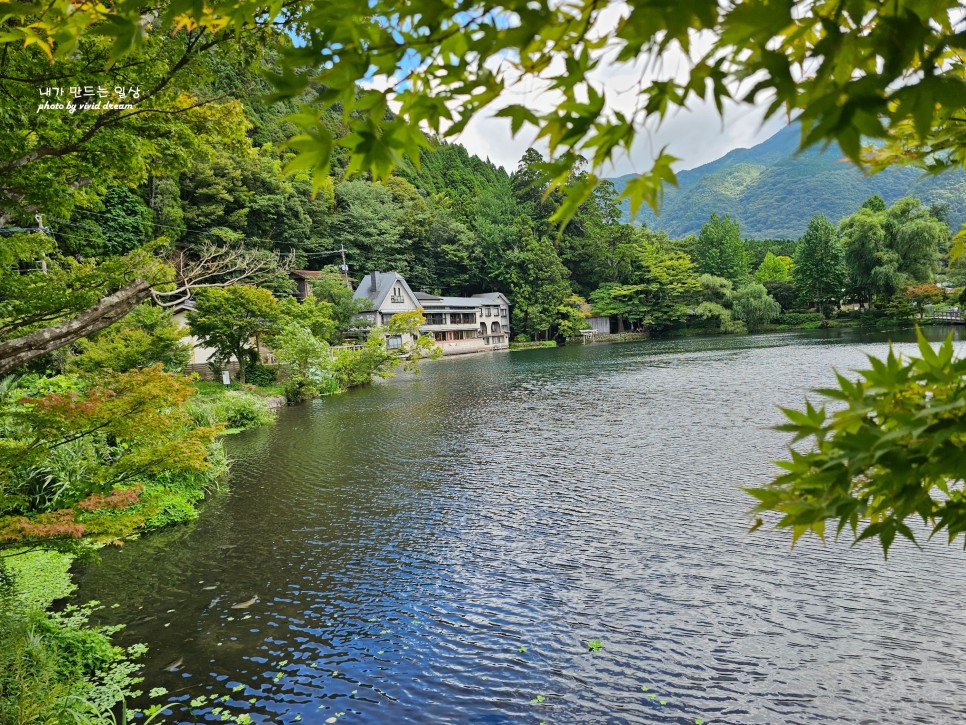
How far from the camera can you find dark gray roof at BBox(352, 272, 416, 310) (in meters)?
49.8

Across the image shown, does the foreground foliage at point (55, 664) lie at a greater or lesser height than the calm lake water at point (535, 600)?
greater

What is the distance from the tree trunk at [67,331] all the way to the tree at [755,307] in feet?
201

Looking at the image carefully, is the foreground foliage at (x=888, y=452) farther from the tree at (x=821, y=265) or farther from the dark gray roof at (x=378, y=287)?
the tree at (x=821, y=265)

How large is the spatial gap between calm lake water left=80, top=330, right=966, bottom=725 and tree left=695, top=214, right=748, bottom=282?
58.9 metres

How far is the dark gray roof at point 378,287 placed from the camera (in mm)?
49750

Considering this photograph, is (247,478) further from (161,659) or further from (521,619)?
(521,619)

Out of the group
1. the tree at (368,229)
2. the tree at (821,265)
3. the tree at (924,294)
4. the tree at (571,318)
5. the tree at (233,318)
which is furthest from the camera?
the tree at (571,318)

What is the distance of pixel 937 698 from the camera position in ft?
14.8

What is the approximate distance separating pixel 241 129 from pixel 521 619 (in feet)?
22.8

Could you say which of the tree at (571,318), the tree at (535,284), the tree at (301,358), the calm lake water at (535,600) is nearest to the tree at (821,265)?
the tree at (571,318)

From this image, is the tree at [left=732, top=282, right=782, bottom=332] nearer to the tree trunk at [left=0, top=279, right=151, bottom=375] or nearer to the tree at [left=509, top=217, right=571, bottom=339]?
the tree at [left=509, top=217, right=571, bottom=339]

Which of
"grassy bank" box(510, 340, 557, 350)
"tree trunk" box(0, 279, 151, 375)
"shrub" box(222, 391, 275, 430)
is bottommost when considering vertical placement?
"shrub" box(222, 391, 275, 430)

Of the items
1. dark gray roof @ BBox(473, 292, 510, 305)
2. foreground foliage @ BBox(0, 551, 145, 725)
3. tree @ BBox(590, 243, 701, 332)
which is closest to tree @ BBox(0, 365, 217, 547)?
foreground foliage @ BBox(0, 551, 145, 725)

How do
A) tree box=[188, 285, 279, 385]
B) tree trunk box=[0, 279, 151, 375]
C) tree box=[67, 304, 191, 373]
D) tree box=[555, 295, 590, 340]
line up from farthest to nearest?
tree box=[555, 295, 590, 340] < tree box=[188, 285, 279, 385] < tree box=[67, 304, 191, 373] < tree trunk box=[0, 279, 151, 375]
